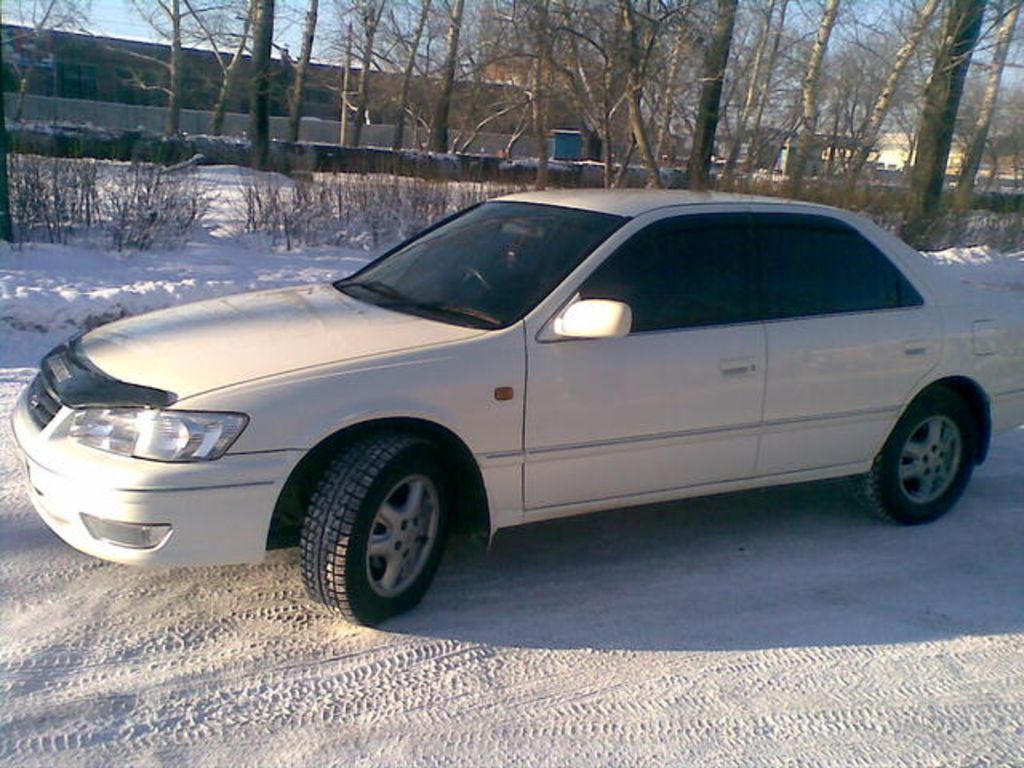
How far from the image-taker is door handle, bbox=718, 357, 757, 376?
4.23 metres

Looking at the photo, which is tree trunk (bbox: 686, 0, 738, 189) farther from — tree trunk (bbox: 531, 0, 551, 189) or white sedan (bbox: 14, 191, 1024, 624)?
white sedan (bbox: 14, 191, 1024, 624)

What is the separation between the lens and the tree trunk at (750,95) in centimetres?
2014

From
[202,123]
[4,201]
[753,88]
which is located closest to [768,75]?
[753,88]

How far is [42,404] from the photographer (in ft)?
12.2

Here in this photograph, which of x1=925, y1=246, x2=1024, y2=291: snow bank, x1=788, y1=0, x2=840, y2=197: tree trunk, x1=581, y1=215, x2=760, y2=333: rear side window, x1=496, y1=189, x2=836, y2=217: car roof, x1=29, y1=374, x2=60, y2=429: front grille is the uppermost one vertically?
x1=788, y1=0, x2=840, y2=197: tree trunk

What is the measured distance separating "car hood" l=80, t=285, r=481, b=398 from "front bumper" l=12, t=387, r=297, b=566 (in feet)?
0.98

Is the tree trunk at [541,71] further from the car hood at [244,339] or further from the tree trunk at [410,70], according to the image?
the tree trunk at [410,70]

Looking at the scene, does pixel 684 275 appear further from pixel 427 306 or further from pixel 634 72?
pixel 634 72

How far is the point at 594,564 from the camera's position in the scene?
4.39 meters

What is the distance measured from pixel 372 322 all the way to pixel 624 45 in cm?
1047

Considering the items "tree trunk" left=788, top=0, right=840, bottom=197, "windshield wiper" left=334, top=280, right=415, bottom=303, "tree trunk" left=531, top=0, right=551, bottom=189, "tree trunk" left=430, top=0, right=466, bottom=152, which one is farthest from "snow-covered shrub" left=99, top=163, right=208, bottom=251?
"tree trunk" left=430, top=0, right=466, bottom=152

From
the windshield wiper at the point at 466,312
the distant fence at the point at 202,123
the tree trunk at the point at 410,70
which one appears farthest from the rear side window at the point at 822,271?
the distant fence at the point at 202,123

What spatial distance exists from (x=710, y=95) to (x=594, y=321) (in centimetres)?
1353

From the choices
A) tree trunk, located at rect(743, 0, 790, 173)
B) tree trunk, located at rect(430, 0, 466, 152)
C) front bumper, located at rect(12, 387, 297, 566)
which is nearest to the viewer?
front bumper, located at rect(12, 387, 297, 566)
